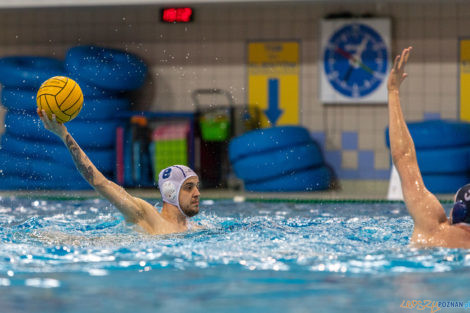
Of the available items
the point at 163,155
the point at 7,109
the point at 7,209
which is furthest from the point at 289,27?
the point at 7,209

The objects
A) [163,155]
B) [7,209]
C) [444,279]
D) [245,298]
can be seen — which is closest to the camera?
[245,298]

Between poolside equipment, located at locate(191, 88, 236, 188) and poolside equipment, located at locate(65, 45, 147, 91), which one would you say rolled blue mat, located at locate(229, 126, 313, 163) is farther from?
poolside equipment, located at locate(65, 45, 147, 91)

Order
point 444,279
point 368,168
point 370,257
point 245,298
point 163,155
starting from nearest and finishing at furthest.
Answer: point 245,298 < point 444,279 < point 370,257 < point 163,155 < point 368,168

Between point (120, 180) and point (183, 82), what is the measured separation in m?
1.57

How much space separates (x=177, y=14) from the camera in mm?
9992

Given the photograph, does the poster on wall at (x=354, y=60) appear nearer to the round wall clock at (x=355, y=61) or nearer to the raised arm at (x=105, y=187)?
the round wall clock at (x=355, y=61)

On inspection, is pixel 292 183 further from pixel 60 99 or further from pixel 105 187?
pixel 60 99

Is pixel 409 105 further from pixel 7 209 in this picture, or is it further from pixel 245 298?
pixel 245 298

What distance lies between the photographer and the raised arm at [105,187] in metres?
4.52

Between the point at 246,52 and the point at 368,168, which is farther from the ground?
the point at 246,52

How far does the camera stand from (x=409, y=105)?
10062mm

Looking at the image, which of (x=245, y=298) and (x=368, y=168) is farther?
(x=368, y=168)

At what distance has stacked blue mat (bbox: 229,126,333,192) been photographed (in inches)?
357

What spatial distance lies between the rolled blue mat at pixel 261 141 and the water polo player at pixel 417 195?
497 centimetres
